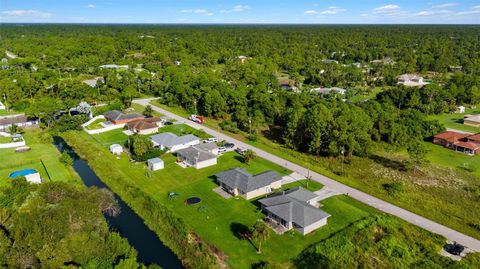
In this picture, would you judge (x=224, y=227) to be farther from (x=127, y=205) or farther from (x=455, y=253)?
(x=455, y=253)

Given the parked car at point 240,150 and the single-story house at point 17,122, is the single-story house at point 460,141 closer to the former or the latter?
the parked car at point 240,150

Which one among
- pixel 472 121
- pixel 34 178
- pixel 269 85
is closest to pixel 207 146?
pixel 34 178

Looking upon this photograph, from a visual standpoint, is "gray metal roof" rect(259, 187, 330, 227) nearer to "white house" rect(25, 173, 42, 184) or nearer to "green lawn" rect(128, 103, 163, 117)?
"white house" rect(25, 173, 42, 184)

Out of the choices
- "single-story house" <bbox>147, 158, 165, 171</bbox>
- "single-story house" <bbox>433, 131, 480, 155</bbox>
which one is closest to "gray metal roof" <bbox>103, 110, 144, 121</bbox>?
"single-story house" <bbox>147, 158, 165, 171</bbox>

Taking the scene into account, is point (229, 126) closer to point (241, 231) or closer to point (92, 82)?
point (241, 231)

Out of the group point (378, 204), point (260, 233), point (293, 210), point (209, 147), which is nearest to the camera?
point (260, 233)

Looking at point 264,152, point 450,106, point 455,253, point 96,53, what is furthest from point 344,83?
point 96,53

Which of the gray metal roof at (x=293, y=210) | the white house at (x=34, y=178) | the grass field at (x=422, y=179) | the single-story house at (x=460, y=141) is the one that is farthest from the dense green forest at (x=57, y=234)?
the single-story house at (x=460, y=141)
